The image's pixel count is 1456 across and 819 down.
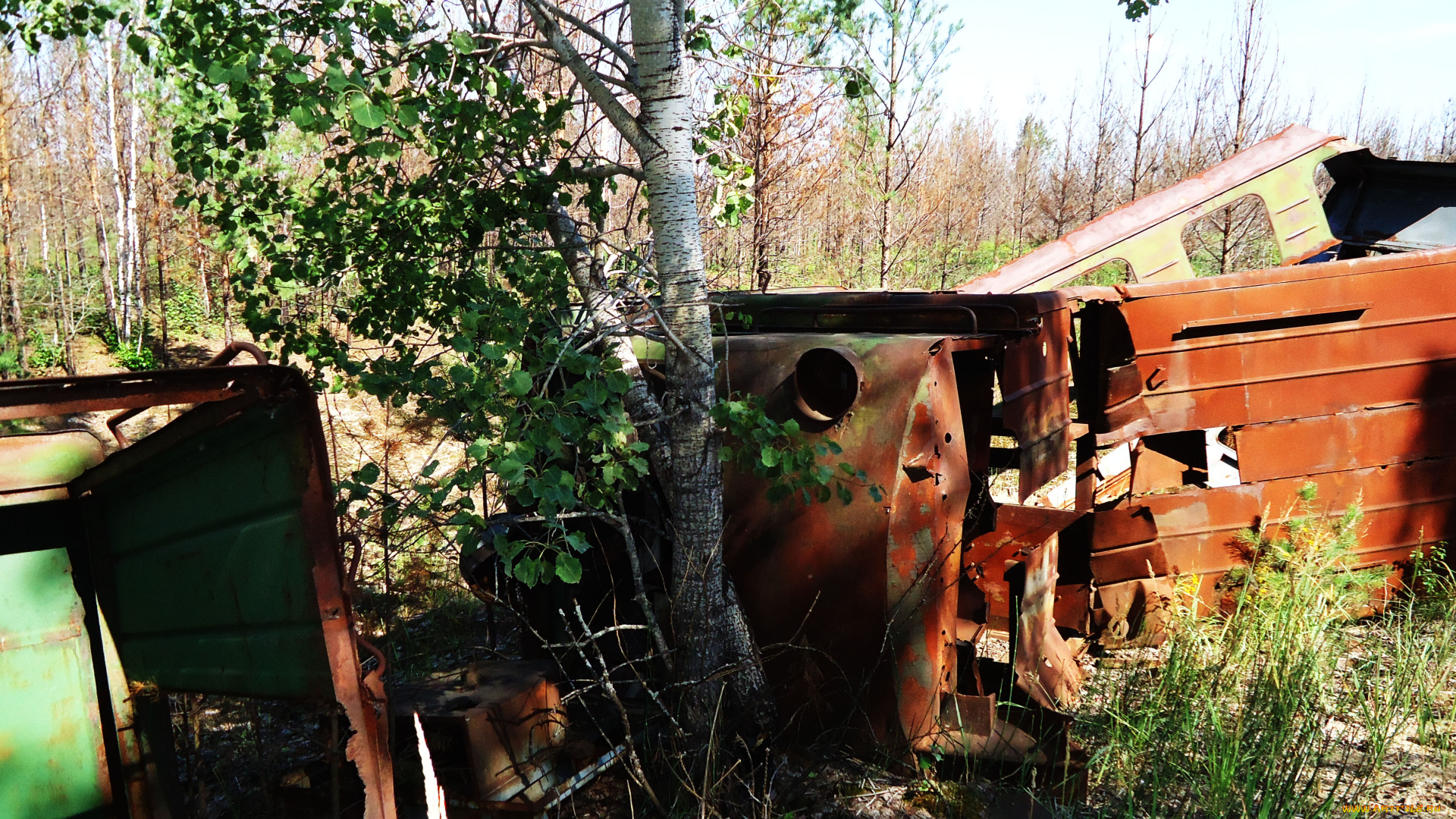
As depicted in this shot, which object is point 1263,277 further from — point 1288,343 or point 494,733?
point 494,733

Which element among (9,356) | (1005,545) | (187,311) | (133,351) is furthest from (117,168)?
(1005,545)

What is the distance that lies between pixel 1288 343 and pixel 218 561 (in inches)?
194

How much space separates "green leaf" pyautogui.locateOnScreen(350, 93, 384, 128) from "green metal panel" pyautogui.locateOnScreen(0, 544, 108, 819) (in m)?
1.86

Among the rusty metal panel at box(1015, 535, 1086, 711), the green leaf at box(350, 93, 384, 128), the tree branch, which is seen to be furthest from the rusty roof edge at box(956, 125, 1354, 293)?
the green leaf at box(350, 93, 384, 128)

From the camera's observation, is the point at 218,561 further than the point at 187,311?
No

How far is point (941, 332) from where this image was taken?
12.2 feet

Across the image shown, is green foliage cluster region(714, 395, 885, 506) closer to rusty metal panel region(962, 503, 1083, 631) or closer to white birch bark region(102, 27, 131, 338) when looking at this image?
rusty metal panel region(962, 503, 1083, 631)

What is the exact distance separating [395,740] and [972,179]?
24359 millimetres

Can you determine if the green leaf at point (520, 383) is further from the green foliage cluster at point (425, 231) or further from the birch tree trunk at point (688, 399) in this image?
the birch tree trunk at point (688, 399)

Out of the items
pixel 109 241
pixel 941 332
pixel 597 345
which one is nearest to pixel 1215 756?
pixel 941 332

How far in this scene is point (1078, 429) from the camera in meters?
4.49

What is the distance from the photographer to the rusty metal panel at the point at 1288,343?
4.57 meters

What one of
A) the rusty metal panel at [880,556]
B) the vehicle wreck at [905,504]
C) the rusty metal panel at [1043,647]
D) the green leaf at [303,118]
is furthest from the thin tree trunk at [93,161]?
the rusty metal panel at [1043,647]

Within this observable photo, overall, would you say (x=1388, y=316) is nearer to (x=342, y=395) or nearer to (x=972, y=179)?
(x=342, y=395)
